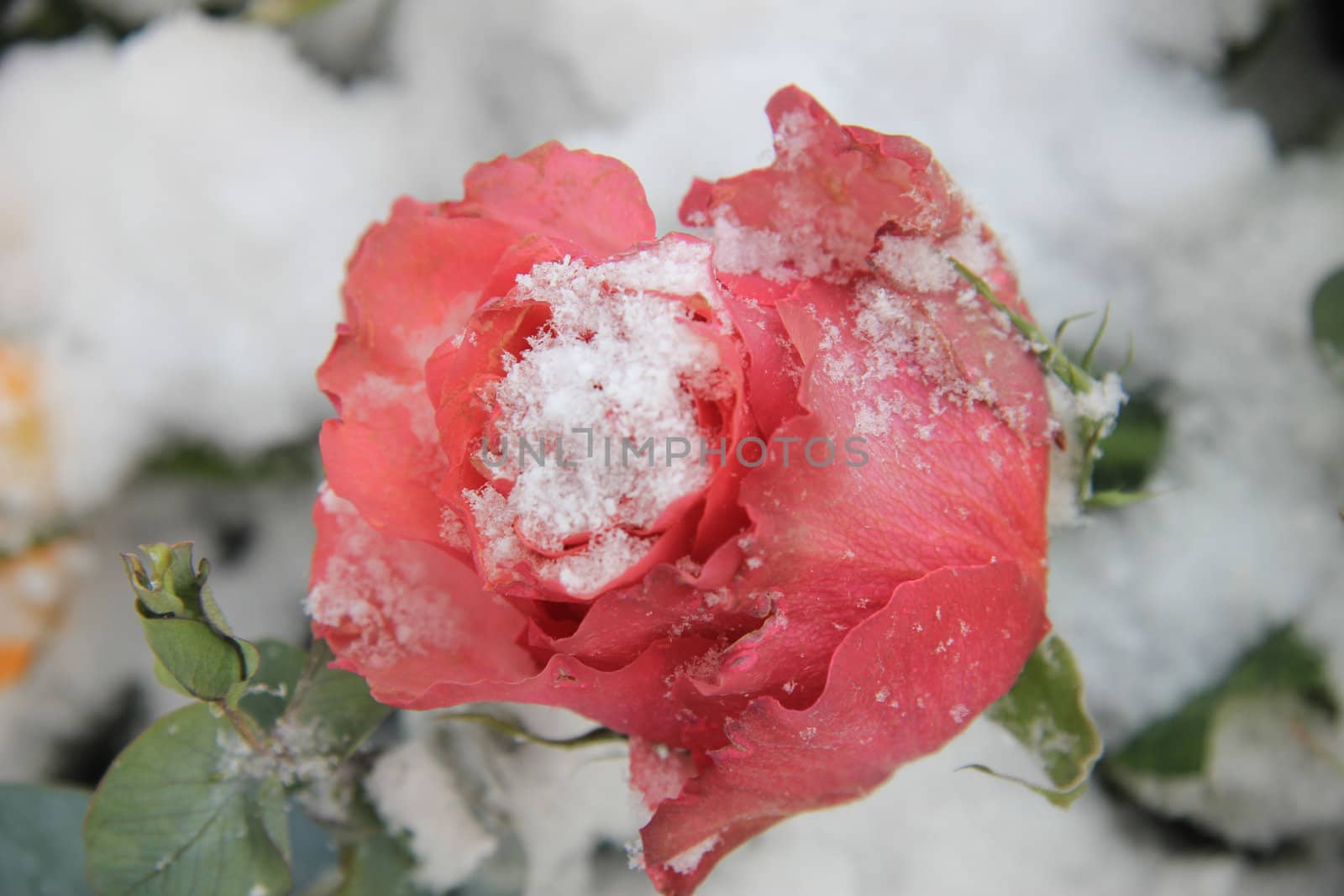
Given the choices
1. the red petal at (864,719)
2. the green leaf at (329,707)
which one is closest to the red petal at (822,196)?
the red petal at (864,719)

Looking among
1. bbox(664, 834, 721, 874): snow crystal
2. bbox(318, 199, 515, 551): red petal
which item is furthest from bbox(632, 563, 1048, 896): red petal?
bbox(318, 199, 515, 551): red petal

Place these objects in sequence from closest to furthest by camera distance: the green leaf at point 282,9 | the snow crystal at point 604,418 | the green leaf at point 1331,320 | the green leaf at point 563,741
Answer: the snow crystal at point 604,418
the green leaf at point 563,741
the green leaf at point 1331,320
the green leaf at point 282,9

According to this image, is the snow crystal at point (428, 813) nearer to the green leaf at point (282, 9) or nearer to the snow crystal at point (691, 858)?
the snow crystal at point (691, 858)

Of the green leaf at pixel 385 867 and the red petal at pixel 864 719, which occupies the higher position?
the red petal at pixel 864 719

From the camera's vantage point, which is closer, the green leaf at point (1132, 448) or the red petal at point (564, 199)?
the red petal at point (564, 199)

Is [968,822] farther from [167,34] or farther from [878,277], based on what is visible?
[167,34]
